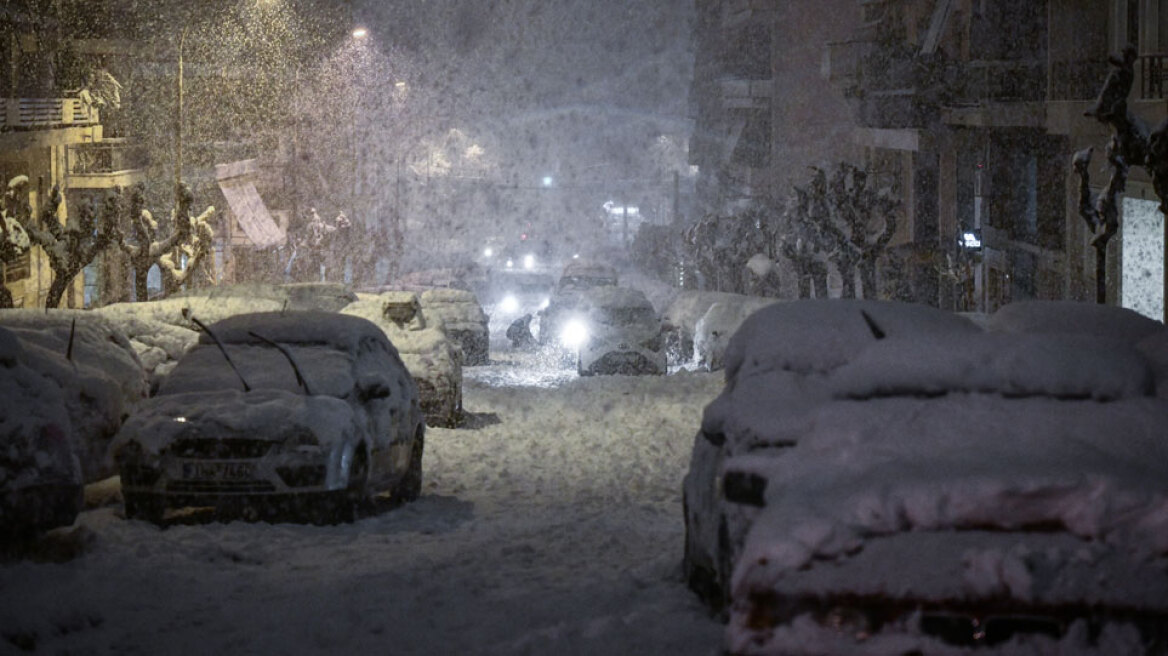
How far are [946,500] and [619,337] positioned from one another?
22618mm

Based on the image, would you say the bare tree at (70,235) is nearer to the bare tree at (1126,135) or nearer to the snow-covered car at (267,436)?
the snow-covered car at (267,436)

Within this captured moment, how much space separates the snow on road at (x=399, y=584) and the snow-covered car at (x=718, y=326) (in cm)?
1544

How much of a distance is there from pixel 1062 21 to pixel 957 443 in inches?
1056

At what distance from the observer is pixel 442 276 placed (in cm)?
5566

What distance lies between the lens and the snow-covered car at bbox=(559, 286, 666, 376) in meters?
27.1

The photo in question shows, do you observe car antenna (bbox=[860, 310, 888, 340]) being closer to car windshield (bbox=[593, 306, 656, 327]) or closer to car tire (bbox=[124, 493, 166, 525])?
car tire (bbox=[124, 493, 166, 525])

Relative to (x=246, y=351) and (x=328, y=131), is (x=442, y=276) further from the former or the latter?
(x=246, y=351)

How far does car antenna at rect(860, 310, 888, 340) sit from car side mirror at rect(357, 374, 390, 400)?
4691 mm

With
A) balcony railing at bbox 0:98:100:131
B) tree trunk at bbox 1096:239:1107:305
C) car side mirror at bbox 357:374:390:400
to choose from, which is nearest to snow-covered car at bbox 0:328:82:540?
car side mirror at bbox 357:374:390:400

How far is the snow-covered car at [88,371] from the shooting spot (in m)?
11.2

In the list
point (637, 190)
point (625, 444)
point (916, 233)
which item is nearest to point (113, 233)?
point (625, 444)

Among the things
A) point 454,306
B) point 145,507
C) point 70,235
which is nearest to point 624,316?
point 454,306

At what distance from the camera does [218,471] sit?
31.3 ft

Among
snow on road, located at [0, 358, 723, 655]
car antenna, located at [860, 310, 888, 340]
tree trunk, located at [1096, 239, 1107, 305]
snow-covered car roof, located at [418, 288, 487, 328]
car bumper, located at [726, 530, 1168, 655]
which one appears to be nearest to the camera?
car bumper, located at [726, 530, 1168, 655]
